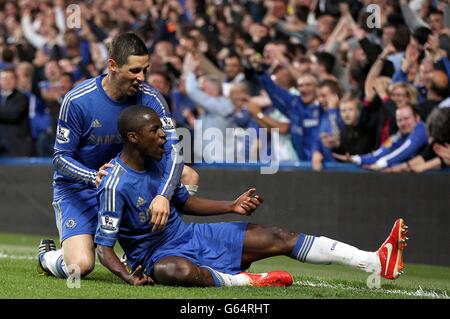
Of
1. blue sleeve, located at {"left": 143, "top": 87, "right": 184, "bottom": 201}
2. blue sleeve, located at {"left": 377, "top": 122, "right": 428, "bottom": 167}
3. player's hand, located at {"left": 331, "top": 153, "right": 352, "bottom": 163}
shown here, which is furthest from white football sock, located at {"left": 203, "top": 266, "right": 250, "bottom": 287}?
player's hand, located at {"left": 331, "top": 153, "right": 352, "bottom": 163}

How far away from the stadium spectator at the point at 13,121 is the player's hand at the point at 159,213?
29.1 ft

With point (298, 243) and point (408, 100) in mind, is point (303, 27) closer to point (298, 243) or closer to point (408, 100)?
point (408, 100)

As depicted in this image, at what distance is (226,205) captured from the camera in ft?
28.8

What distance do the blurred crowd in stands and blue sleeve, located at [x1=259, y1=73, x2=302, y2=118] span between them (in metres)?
0.01

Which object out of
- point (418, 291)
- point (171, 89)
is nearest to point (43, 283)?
point (418, 291)

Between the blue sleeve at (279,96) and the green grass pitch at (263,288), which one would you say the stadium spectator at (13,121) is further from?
the green grass pitch at (263,288)

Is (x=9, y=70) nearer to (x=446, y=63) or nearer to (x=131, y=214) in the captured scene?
→ (x=446, y=63)

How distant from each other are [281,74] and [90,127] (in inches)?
224

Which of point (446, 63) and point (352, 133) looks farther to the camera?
point (352, 133)

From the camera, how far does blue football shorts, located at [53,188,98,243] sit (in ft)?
30.4

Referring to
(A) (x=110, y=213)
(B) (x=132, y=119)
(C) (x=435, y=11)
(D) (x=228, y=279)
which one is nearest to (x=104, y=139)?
(B) (x=132, y=119)

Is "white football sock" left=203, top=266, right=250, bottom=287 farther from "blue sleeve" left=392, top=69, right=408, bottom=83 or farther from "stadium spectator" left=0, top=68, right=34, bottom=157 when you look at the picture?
"stadium spectator" left=0, top=68, right=34, bottom=157

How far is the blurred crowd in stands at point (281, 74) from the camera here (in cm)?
1253
